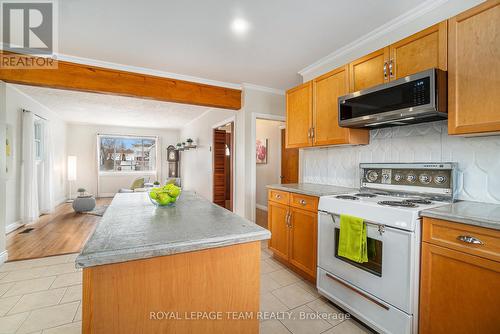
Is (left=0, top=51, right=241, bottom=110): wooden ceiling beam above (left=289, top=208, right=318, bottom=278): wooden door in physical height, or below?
above

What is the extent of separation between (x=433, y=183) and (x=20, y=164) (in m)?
6.03

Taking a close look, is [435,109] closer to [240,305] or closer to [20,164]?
[240,305]

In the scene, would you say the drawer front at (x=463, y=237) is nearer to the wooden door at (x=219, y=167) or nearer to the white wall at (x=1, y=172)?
the white wall at (x=1, y=172)

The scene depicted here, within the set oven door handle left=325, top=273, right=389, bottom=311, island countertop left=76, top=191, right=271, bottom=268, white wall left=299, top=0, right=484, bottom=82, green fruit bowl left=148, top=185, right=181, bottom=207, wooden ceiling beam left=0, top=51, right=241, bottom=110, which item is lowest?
oven door handle left=325, top=273, right=389, bottom=311

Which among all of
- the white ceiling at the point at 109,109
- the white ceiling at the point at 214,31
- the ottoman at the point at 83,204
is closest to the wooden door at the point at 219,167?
the white ceiling at the point at 109,109

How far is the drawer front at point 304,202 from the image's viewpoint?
2147 mm

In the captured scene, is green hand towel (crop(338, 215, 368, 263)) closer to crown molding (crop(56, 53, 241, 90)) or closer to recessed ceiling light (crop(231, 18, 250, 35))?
recessed ceiling light (crop(231, 18, 250, 35))

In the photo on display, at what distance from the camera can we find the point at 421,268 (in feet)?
4.47

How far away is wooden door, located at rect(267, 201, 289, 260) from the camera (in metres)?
2.56

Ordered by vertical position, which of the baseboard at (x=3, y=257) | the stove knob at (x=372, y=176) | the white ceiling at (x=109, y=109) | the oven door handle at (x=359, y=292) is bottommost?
the baseboard at (x=3, y=257)

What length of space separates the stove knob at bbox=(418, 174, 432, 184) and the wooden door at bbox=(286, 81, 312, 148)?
111 centimetres

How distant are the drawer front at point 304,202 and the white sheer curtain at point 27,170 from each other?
4839 millimetres

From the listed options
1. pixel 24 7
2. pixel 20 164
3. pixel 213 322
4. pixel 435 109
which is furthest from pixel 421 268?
pixel 20 164

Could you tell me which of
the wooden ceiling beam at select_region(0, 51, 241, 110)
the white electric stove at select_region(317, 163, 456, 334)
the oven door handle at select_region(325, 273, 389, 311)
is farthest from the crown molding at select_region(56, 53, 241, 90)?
the oven door handle at select_region(325, 273, 389, 311)
